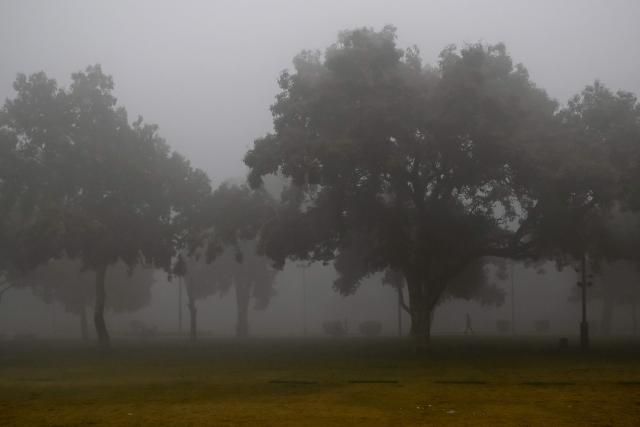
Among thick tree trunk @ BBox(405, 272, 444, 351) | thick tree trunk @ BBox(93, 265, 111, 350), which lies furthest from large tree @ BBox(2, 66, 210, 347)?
thick tree trunk @ BBox(405, 272, 444, 351)

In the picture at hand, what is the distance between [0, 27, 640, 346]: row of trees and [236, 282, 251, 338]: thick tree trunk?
20.3 meters

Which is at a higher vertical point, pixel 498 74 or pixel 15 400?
pixel 498 74

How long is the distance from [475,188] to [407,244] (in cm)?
470

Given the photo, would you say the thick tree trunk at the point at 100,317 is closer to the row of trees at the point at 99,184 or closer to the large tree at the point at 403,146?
the row of trees at the point at 99,184

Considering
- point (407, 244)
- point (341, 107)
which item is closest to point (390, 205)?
point (407, 244)

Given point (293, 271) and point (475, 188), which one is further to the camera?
point (293, 271)

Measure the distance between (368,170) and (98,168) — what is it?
17502mm

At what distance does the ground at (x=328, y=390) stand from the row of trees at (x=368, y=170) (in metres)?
6.88

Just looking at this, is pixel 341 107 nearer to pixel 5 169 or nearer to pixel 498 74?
pixel 498 74

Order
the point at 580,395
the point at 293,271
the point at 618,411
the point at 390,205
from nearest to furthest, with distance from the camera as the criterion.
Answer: the point at 618,411, the point at 580,395, the point at 390,205, the point at 293,271

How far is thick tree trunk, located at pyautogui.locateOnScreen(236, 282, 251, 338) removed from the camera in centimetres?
6744

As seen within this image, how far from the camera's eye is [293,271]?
120 m

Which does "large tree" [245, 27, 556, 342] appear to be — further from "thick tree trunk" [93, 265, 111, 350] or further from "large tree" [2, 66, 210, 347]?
"thick tree trunk" [93, 265, 111, 350]

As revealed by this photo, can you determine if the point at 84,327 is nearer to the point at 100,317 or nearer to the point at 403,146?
the point at 100,317
